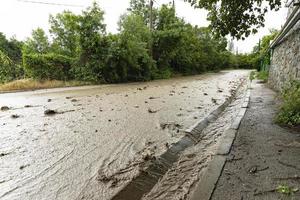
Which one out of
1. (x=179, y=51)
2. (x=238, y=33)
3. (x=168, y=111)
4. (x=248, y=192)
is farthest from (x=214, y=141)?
(x=179, y=51)

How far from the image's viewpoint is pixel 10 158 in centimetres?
422

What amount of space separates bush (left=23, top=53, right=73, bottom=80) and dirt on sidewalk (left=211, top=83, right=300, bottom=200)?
1742 centimetres

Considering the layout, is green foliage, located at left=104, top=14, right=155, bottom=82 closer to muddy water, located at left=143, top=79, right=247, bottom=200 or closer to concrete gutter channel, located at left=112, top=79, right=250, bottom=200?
concrete gutter channel, located at left=112, top=79, right=250, bottom=200

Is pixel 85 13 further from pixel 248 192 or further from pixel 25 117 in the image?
pixel 248 192

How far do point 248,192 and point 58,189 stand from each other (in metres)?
2.23

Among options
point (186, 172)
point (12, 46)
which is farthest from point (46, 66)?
point (12, 46)

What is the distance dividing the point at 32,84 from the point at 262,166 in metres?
17.6

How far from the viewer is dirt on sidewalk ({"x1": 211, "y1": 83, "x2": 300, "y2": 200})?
2.97 metres

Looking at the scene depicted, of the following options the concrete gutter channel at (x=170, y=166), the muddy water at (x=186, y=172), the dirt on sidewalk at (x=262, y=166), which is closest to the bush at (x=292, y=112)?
the dirt on sidewalk at (x=262, y=166)

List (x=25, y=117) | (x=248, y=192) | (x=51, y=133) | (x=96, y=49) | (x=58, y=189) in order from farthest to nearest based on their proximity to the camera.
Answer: (x=96, y=49), (x=25, y=117), (x=51, y=133), (x=58, y=189), (x=248, y=192)

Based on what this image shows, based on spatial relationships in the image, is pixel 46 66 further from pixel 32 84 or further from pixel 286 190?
pixel 286 190

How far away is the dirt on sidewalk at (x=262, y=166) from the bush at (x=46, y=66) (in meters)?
17.4

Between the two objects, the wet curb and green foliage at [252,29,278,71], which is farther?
green foliage at [252,29,278,71]

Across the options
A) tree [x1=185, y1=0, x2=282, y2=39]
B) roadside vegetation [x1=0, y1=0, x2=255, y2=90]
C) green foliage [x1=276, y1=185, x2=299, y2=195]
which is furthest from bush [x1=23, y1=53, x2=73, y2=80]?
green foliage [x1=276, y1=185, x2=299, y2=195]
